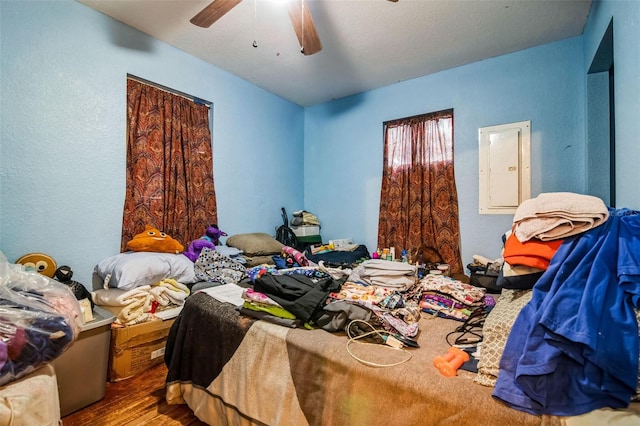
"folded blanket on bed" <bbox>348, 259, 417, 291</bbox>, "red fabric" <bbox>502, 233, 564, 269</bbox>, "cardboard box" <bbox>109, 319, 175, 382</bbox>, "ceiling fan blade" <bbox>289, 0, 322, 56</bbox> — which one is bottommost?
"cardboard box" <bbox>109, 319, 175, 382</bbox>

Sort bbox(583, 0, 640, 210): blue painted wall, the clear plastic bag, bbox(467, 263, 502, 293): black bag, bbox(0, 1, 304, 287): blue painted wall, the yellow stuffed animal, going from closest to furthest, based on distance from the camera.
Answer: the clear plastic bag → bbox(583, 0, 640, 210): blue painted wall → bbox(0, 1, 304, 287): blue painted wall → bbox(467, 263, 502, 293): black bag → the yellow stuffed animal

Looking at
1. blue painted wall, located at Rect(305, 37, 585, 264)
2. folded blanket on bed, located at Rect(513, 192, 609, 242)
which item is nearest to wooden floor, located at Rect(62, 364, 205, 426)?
folded blanket on bed, located at Rect(513, 192, 609, 242)

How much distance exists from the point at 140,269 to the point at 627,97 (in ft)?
9.99

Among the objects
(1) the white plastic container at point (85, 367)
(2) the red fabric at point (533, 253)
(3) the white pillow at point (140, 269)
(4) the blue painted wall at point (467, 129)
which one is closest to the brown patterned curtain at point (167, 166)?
(3) the white pillow at point (140, 269)

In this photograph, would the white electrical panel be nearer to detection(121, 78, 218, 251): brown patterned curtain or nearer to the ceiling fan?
the ceiling fan

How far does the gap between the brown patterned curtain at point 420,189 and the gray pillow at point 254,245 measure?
52.6 inches

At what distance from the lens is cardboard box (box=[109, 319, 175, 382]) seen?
187cm

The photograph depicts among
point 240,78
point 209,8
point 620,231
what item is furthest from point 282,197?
point 620,231

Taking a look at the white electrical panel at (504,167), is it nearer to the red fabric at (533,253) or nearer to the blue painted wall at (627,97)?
the blue painted wall at (627,97)

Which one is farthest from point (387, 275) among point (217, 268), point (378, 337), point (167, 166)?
point (167, 166)

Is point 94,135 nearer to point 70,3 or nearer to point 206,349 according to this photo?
point 70,3

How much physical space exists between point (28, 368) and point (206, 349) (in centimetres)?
67

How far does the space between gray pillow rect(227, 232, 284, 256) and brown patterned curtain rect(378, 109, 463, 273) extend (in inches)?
52.6

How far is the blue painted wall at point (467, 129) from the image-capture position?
259 cm
